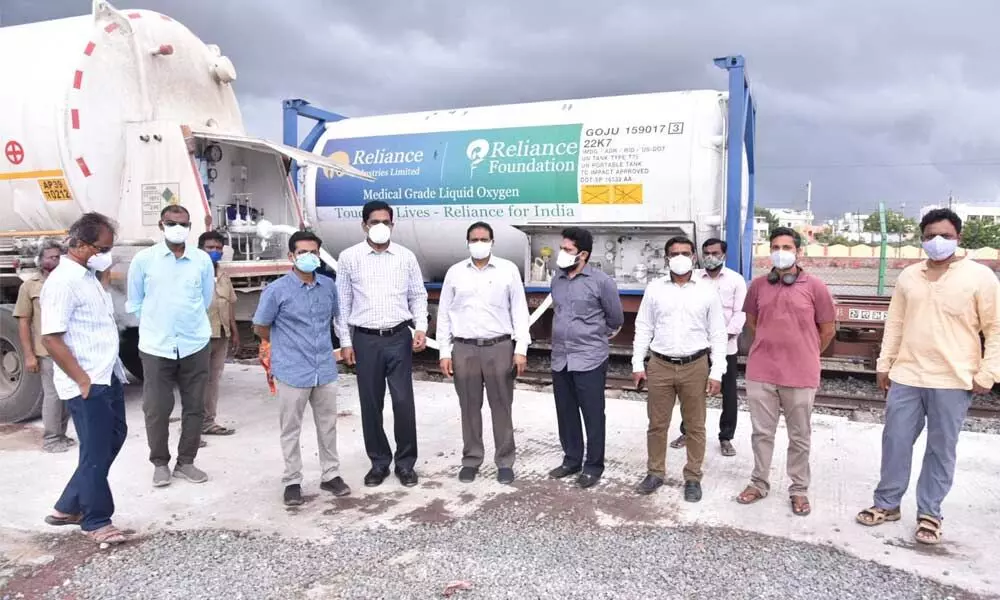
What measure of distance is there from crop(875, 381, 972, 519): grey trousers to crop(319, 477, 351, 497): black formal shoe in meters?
3.17

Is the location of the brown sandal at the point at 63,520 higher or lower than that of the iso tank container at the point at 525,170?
lower

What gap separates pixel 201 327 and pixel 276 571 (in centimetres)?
203

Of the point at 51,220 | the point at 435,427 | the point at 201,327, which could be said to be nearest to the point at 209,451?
the point at 201,327

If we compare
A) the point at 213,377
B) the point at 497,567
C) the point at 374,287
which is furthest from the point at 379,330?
the point at 213,377

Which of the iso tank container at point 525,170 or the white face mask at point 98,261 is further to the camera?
the iso tank container at point 525,170

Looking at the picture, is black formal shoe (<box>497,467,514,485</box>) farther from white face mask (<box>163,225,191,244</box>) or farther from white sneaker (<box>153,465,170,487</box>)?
white face mask (<box>163,225,191,244</box>)

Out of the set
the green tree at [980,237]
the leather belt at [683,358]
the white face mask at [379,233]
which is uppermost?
the green tree at [980,237]

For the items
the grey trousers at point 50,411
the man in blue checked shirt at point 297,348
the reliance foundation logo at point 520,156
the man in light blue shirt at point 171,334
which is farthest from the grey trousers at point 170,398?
the reliance foundation logo at point 520,156

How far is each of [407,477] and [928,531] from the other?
3061mm

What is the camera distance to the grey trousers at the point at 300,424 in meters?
4.62

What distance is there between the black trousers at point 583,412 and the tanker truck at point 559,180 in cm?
315

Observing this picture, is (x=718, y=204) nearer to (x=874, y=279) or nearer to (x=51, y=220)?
(x=51, y=220)

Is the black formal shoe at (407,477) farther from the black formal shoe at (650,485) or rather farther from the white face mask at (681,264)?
the white face mask at (681,264)

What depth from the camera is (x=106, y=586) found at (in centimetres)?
346
